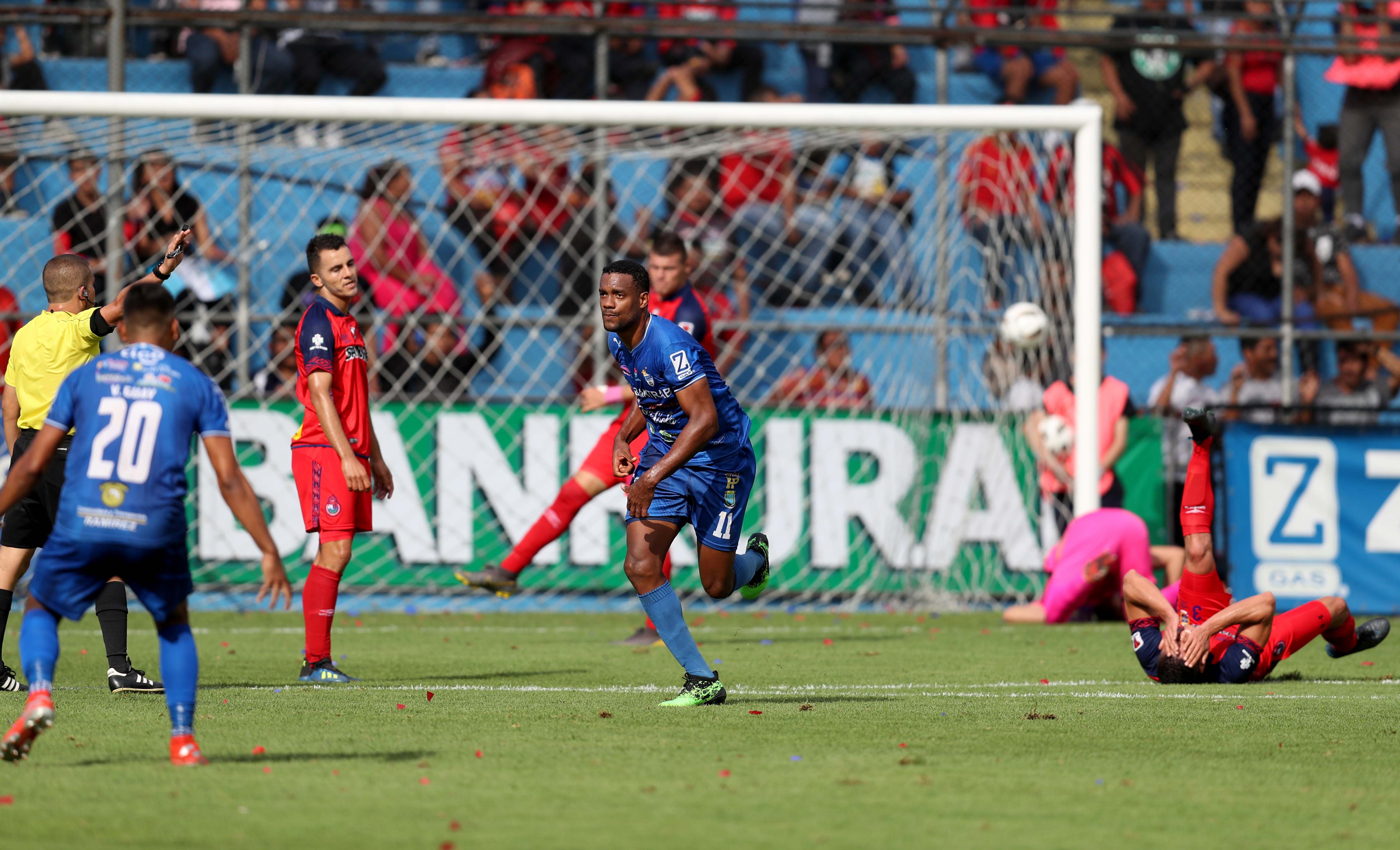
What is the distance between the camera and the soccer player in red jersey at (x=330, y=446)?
7188mm

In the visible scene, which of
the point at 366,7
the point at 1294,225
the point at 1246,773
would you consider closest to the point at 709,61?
the point at 366,7

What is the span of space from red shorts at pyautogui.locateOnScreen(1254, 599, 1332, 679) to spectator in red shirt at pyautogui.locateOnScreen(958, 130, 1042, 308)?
5.65m

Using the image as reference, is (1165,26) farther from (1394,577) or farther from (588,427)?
(588,427)

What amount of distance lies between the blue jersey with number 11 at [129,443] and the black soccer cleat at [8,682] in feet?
8.39

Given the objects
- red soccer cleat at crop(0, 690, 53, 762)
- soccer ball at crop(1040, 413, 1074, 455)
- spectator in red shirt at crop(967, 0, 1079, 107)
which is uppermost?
spectator in red shirt at crop(967, 0, 1079, 107)

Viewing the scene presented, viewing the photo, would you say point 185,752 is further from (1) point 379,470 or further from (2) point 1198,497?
(2) point 1198,497

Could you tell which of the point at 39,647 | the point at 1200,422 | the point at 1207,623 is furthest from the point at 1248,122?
the point at 39,647

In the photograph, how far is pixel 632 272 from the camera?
6137 millimetres

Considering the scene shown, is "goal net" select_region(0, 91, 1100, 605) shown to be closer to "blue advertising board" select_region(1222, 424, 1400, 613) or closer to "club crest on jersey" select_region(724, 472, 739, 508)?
"blue advertising board" select_region(1222, 424, 1400, 613)

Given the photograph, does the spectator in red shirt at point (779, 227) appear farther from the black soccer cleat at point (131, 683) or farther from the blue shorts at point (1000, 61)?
the black soccer cleat at point (131, 683)

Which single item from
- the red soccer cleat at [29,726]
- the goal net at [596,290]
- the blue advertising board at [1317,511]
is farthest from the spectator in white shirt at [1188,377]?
the red soccer cleat at [29,726]

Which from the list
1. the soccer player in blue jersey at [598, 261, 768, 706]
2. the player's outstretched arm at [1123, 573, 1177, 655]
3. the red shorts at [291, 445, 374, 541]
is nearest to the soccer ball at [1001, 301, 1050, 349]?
the player's outstretched arm at [1123, 573, 1177, 655]

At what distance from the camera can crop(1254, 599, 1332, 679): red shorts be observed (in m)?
7.39

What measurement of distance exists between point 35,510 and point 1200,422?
516cm
